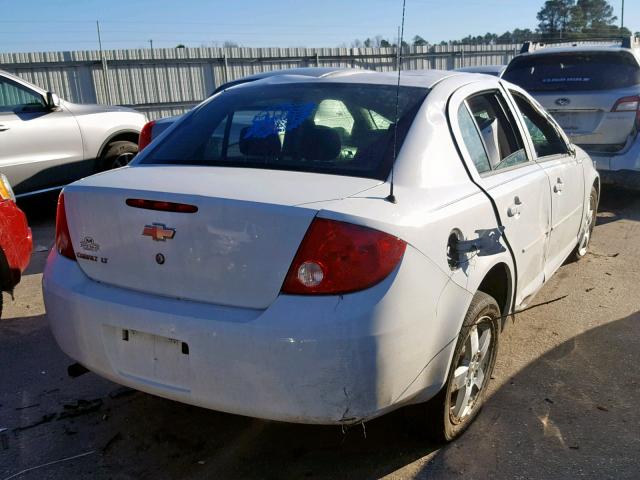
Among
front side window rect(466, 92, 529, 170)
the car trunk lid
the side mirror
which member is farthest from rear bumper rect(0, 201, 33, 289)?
the car trunk lid

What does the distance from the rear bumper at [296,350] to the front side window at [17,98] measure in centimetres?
548

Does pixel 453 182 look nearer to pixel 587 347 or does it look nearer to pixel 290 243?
pixel 290 243

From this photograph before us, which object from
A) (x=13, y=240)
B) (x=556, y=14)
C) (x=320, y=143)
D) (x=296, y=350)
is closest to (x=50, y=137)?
(x=13, y=240)

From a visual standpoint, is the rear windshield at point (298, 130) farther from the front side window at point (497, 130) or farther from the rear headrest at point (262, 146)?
the front side window at point (497, 130)

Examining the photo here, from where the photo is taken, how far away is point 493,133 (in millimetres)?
3566

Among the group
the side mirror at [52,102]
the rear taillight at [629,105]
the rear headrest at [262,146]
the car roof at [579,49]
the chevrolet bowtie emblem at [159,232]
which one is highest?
the car roof at [579,49]

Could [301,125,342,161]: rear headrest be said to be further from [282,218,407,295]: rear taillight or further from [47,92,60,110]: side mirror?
[47,92,60,110]: side mirror

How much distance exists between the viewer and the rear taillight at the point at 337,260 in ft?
7.55

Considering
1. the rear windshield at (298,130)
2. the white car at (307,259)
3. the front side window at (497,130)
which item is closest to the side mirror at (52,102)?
the rear windshield at (298,130)

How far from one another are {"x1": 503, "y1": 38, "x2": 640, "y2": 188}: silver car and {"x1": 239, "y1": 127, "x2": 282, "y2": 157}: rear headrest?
17.7 feet

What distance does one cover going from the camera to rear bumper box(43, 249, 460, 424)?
7.41 ft

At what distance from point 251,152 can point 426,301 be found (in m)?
1.17

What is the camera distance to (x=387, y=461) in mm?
2840

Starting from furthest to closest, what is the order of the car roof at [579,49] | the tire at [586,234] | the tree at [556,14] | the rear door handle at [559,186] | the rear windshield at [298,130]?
the tree at [556,14], the car roof at [579,49], the tire at [586,234], the rear door handle at [559,186], the rear windshield at [298,130]
